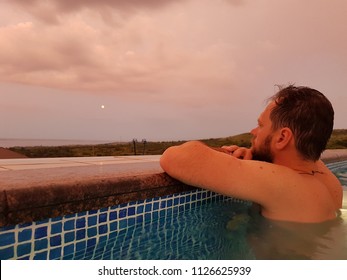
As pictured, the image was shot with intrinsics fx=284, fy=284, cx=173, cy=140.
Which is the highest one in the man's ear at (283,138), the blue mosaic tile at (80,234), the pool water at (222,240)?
the man's ear at (283,138)

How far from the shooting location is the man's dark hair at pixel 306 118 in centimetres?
172

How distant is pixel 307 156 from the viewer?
5.92ft

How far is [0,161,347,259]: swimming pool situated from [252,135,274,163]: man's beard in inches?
16.4

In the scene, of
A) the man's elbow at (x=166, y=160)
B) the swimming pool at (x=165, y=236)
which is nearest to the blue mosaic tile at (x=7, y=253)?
the swimming pool at (x=165, y=236)

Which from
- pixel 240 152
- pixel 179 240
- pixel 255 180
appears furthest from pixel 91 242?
pixel 240 152

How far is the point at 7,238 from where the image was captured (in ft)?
3.77

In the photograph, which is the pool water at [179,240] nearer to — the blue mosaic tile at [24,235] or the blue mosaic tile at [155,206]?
the blue mosaic tile at [155,206]

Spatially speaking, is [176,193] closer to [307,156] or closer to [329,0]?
[307,156]

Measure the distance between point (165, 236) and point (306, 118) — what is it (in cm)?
110

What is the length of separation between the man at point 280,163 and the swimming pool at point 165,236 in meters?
0.16

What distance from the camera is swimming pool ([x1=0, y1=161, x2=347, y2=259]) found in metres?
1.28

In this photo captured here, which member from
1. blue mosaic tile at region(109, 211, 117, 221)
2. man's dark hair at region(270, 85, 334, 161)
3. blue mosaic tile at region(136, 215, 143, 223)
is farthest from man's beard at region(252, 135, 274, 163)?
blue mosaic tile at region(109, 211, 117, 221)
